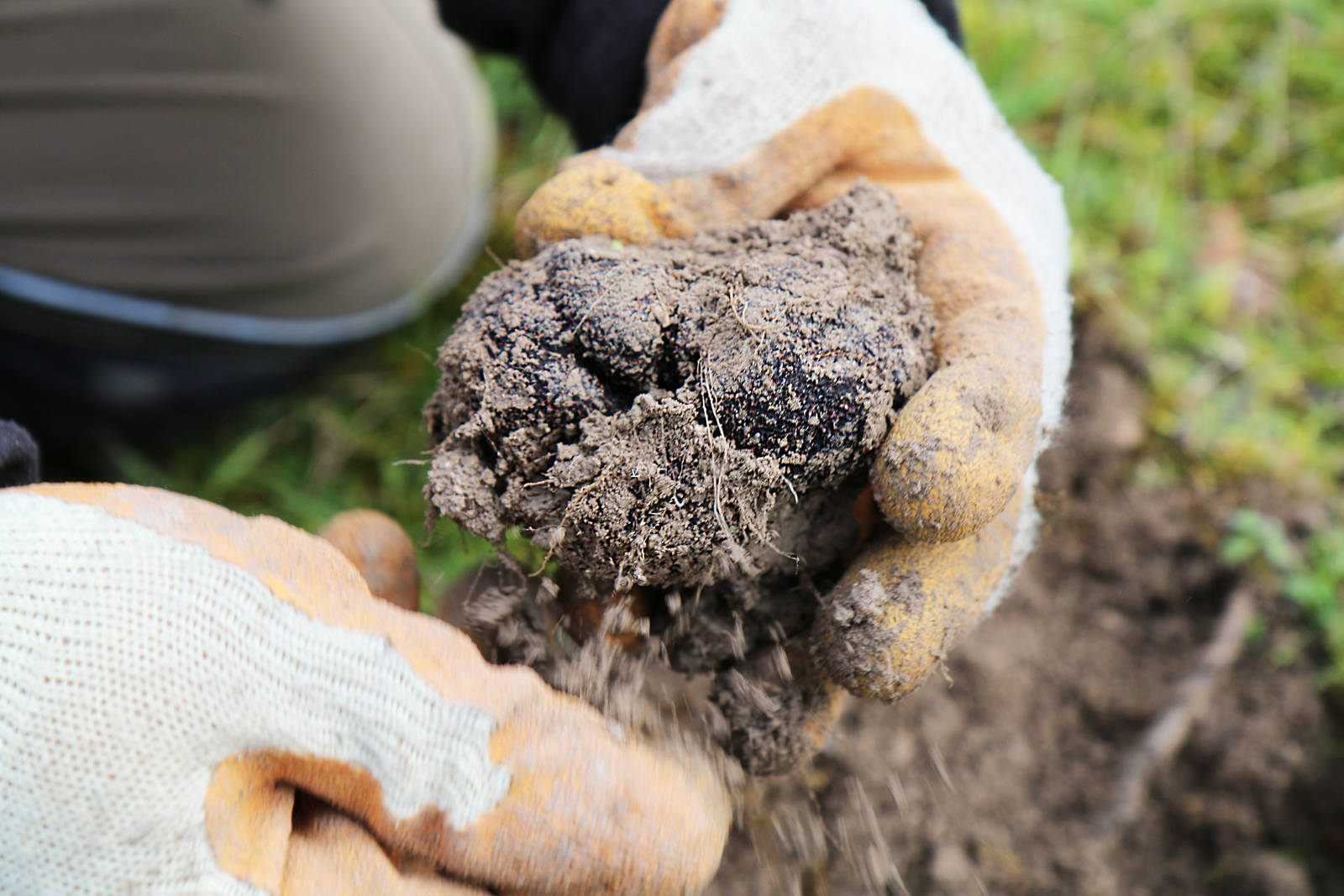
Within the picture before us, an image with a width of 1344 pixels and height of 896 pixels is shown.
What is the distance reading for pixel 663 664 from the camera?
3.71ft

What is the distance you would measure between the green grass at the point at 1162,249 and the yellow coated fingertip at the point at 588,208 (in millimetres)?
975

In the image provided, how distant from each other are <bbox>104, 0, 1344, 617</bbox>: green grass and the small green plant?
13cm

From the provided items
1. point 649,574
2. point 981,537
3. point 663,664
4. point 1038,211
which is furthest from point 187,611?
point 1038,211

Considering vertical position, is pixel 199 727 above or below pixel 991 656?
above

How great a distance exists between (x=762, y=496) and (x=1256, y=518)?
1.46 m

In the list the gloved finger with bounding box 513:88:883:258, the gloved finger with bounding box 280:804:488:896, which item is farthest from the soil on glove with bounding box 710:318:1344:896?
the gloved finger with bounding box 513:88:883:258

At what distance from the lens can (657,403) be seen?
2.98ft

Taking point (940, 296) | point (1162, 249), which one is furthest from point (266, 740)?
point (1162, 249)

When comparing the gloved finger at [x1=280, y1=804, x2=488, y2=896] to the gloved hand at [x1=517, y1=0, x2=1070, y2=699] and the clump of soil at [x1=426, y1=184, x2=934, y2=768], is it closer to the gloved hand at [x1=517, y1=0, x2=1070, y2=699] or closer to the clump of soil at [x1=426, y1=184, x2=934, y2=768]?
the clump of soil at [x1=426, y1=184, x2=934, y2=768]

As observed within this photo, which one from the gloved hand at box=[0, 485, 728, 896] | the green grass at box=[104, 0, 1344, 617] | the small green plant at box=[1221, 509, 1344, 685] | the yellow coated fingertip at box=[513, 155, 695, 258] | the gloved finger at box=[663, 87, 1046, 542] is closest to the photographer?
the gloved hand at box=[0, 485, 728, 896]

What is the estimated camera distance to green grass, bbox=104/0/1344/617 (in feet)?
6.52

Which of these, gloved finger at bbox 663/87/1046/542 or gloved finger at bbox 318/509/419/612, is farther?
gloved finger at bbox 318/509/419/612

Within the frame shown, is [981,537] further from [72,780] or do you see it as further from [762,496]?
[72,780]

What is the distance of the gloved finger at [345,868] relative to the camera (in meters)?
0.85
